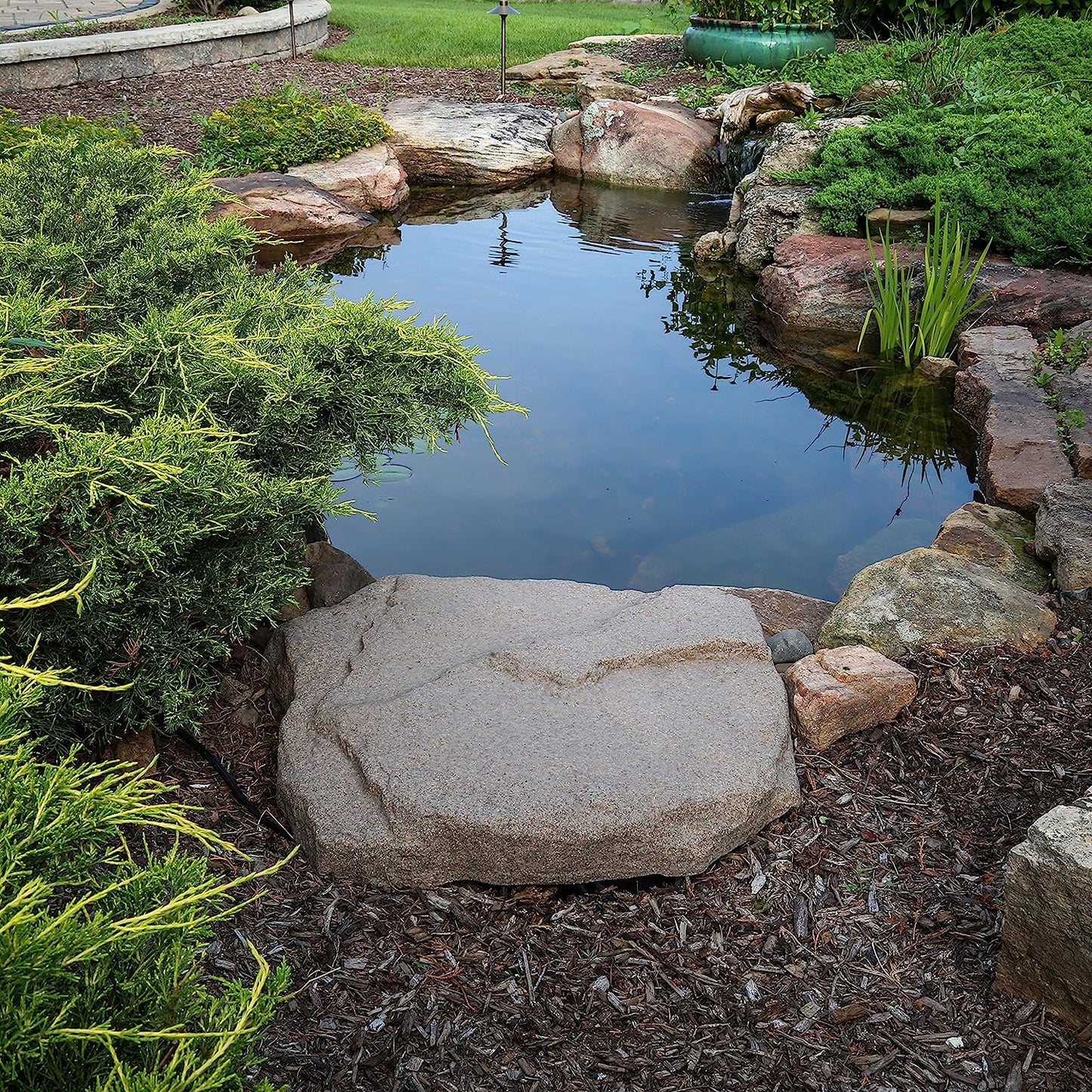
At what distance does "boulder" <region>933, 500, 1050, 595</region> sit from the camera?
13.5 ft

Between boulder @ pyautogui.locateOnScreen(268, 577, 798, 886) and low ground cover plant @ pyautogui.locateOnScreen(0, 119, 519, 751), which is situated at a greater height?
low ground cover plant @ pyautogui.locateOnScreen(0, 119, 519, 751)

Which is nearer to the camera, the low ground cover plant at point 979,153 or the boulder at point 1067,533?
the boulder at point 1067,533

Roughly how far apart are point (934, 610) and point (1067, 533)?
0.74 metres

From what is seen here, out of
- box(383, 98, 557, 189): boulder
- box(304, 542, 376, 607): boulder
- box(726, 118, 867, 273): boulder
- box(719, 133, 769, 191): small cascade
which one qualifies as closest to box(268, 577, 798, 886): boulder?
box(304, 542, 376, 607): boulder

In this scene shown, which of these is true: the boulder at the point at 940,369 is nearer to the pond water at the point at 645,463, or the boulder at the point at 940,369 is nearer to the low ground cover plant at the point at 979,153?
the pond water at the point at 645,463

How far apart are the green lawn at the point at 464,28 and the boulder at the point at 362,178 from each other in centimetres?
459

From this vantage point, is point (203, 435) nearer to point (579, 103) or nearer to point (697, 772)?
point (697, 772)

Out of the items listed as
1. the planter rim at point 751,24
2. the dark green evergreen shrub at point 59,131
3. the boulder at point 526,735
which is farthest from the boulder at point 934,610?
the planter rim at point 751,24

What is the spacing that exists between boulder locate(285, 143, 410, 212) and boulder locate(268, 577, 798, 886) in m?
6.97

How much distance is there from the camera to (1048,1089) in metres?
2.18

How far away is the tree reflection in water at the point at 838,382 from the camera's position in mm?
5680

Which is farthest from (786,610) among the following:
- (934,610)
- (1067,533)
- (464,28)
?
(464,28)

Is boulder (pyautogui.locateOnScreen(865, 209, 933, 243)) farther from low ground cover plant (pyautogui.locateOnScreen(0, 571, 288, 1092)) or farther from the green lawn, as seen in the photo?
the green lawn

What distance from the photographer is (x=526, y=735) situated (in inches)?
113
